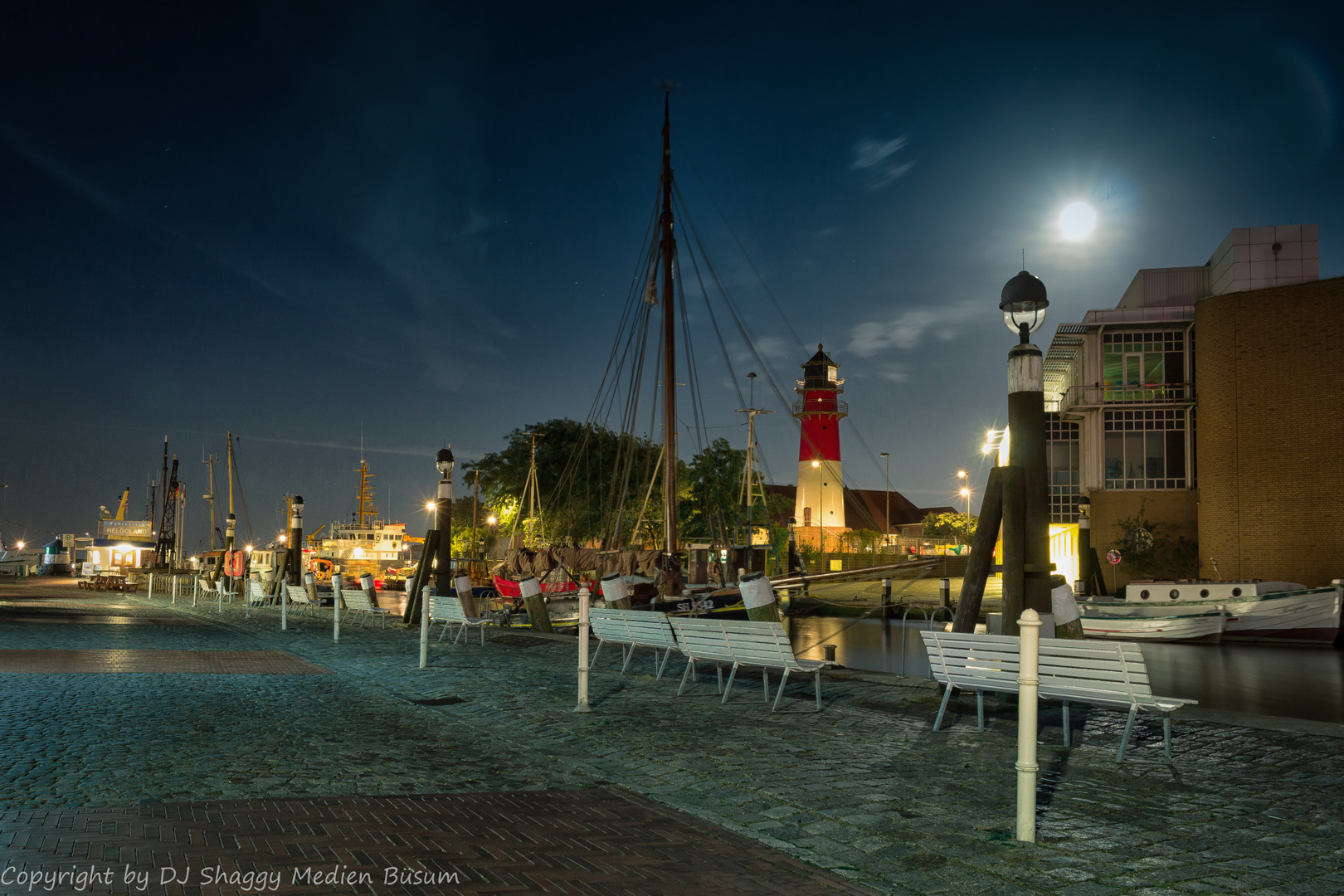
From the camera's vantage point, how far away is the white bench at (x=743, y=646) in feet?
28.5

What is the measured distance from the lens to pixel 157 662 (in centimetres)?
1247

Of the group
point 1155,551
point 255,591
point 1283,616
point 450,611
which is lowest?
point 255,591

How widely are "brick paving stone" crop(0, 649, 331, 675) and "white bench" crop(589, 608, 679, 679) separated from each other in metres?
3.53

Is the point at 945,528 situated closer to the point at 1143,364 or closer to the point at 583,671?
the point at 1143,364

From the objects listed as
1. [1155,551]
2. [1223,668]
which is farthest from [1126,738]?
[1155,551]

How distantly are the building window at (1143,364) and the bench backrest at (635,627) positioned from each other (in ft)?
100

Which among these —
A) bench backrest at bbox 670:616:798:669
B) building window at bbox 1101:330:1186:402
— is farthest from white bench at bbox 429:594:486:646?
building window at bbox 1101:330:1186:402

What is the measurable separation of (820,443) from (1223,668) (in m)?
55.3

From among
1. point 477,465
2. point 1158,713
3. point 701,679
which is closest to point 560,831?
point 1158,713

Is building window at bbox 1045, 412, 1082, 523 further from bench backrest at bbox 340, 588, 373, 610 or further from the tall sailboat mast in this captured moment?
bench backrest at bbox 340, 588, 373, 610

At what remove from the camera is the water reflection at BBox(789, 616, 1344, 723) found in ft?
43.9

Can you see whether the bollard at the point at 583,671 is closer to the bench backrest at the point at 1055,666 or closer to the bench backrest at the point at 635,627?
the bench backrest at the point at 635,627

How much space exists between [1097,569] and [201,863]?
32150 mm

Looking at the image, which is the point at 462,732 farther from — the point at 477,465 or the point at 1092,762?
the point at 477,465
